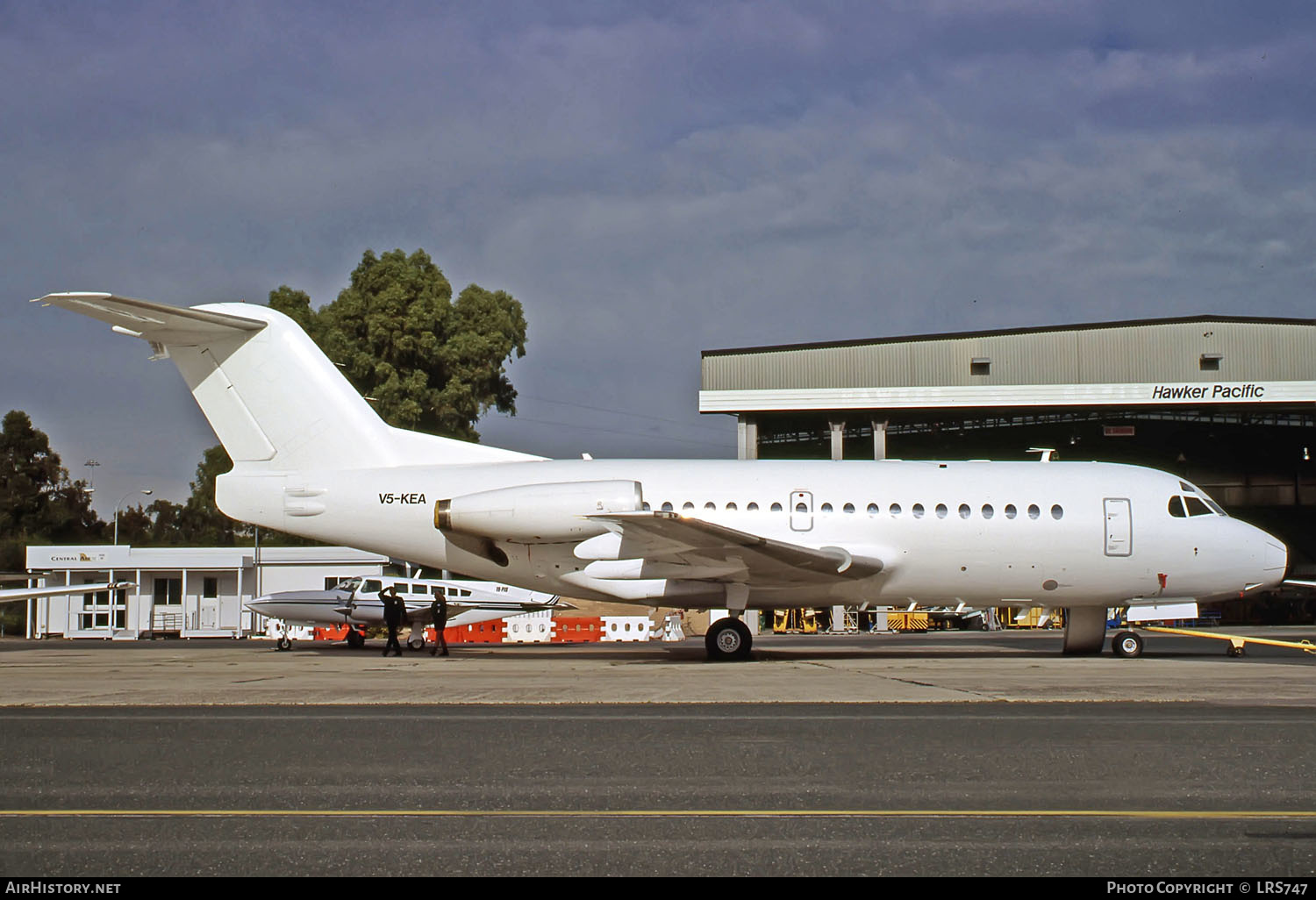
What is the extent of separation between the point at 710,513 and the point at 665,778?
1309 cm

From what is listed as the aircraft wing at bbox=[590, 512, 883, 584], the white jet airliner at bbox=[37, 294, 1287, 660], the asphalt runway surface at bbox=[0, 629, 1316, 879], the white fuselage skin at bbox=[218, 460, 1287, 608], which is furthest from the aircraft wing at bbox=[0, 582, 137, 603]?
the aircraft wing at bbox=[590, 512, 883, 584]

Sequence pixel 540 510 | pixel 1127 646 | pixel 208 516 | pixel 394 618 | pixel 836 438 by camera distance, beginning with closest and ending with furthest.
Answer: pixel 540 510
pixel 1127 646
pixel 394 618
pixel 836 438
pixel 208 516

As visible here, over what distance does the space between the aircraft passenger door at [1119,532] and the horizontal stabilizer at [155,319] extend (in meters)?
14.9

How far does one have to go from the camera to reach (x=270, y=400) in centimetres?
2086

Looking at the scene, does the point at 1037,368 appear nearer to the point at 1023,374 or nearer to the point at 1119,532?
the point at 1023,374

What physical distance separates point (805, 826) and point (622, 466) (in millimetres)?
15136

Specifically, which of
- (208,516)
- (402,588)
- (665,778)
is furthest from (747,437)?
(208,516)

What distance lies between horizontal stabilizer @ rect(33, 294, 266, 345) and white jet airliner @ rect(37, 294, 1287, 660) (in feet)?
0.13

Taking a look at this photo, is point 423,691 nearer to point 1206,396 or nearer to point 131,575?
point 1206,396

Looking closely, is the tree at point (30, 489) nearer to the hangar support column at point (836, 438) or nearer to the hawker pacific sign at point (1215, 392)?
the hangar support column at point (836, 438)

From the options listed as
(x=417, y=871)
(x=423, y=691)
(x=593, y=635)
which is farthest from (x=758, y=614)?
(x=417, y=871)

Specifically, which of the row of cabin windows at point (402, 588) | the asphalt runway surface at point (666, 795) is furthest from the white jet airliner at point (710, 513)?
the row of cabin windows at point (402, 588)

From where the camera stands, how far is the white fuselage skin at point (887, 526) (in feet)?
66.0

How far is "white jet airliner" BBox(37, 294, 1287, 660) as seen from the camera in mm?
19766
